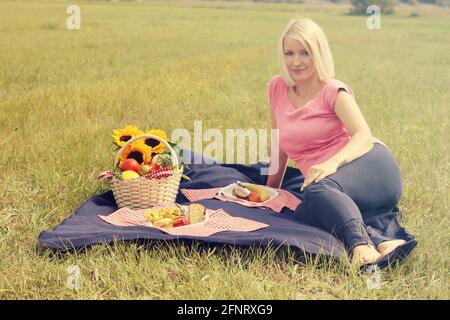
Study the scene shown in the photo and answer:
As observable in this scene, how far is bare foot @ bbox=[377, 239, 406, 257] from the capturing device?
3.43 metres

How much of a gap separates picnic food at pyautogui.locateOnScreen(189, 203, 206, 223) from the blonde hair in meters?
1.03

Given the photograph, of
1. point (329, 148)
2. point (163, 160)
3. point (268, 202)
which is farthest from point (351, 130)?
point (163, 160)

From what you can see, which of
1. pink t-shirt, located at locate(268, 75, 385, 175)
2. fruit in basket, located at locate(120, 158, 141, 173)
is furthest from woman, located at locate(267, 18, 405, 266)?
fruit in basket, located at locate(120, 158, 141, 173)

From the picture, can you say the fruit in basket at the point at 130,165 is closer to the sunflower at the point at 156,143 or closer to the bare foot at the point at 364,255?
the sunflower at the point at 156,143

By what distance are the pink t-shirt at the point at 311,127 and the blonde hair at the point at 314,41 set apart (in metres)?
0.08

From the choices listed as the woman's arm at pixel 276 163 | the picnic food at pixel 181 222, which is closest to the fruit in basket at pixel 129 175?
the picnic food at pixel 181 222

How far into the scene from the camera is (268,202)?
14.0ft

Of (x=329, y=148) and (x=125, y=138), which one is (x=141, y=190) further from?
(x=329, y=148)

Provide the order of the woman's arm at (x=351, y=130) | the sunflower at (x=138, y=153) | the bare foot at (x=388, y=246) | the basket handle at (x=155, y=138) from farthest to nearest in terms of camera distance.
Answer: the sunflower at (x=138, y=153), the basket handle at (x=155, y=138), the woman's arm at (x=351, y=130), the bare foot at (x=388, y=246)

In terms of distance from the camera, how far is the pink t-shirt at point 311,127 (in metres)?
4.09

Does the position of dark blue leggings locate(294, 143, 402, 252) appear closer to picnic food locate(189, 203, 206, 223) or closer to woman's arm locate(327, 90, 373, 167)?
woman's arm locate(327, 90, 373, 167)

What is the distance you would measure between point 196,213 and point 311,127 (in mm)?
882
